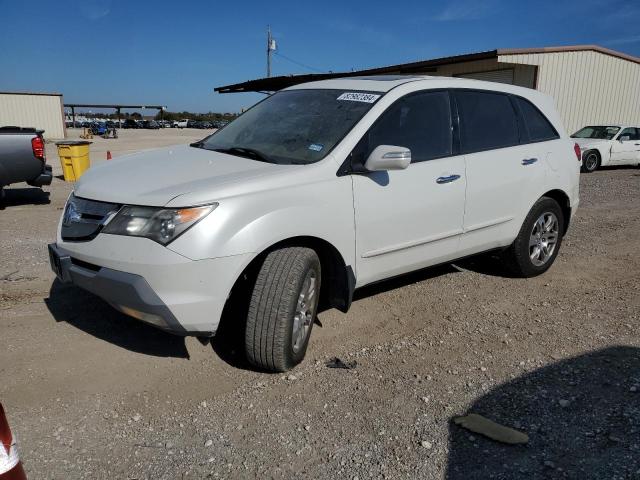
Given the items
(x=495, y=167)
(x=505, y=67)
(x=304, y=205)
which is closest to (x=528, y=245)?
(x=495, y=167)

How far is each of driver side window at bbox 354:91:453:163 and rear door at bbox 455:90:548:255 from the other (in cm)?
20

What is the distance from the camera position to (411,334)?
13.0ft

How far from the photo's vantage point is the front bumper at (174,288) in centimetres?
279

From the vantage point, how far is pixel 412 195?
12.3 ft

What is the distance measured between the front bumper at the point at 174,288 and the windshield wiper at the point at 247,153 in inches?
34.7

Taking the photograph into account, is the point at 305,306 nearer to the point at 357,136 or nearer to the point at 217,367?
→ the point at 217,367

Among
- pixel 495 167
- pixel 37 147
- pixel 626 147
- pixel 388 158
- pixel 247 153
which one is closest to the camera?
pixel 388 158

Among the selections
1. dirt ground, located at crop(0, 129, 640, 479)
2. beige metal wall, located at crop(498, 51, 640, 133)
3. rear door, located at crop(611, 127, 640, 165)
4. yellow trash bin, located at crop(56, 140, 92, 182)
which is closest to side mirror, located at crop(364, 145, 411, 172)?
dirt ground, located at crop(0, 129, 640, 479)

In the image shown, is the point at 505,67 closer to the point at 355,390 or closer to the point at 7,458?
the point at 355,390

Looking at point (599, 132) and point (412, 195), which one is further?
point (599, 132)

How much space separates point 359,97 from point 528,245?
225 centimetres

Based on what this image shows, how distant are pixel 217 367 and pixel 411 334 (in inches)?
57.5

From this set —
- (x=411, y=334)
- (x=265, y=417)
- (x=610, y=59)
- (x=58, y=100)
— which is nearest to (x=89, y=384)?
(x=265, y=417)

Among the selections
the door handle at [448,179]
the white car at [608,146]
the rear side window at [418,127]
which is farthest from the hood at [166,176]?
the white car at [608,146]
